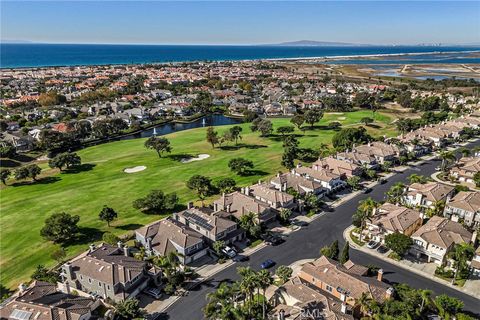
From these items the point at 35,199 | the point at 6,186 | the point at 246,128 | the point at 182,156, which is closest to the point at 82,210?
the point at 35,199

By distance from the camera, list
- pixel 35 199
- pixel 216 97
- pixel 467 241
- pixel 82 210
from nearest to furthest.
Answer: pixel 467 241, pixel 82 210, pixel 35 199, pixel 216 97

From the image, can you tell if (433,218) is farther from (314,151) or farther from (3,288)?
(3,288)

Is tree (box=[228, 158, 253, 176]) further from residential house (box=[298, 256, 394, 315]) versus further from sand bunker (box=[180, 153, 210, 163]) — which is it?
residential house (box=[298, 256, 394, 315])

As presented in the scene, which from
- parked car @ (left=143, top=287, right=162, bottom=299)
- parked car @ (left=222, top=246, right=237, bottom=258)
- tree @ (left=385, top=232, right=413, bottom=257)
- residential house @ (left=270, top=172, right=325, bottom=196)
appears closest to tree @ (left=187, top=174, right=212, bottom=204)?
residential house @ (left=270, top=172, right=325, bottom=196)

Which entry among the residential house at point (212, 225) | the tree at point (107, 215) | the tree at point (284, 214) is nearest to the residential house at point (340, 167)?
the tree at point (284, 214)

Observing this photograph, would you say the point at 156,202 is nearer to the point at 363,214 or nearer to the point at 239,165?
the point at 239,165
